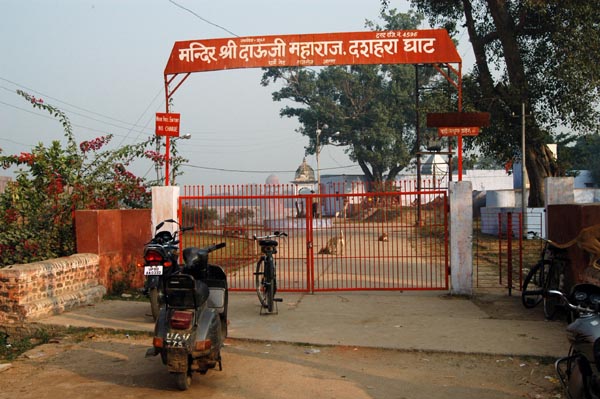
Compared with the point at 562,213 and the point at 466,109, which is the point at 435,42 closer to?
the point at 562,213

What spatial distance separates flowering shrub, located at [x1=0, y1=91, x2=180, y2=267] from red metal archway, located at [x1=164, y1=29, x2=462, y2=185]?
1.65 metres

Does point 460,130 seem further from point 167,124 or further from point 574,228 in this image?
point 167,124

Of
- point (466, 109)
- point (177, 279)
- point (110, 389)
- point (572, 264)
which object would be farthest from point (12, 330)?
point (466, 109)

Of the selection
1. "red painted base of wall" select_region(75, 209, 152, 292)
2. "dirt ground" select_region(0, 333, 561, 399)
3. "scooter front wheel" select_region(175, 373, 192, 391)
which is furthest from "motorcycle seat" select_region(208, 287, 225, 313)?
"red painted base of wall" select_region(75, 209, 152, 292)

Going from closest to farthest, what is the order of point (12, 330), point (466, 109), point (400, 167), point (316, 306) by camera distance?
1. point (12, 330)
2. point (316, 306)
3. point (466, 109)
4. point (400, 167)

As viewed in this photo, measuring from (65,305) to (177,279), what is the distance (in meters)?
4.41

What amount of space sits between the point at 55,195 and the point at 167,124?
2.46m

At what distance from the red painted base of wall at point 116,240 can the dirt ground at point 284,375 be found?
3.13 m

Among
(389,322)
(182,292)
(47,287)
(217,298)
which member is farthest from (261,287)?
(182,292)

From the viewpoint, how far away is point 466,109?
73.2 feet

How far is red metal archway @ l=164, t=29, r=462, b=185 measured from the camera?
11.2m

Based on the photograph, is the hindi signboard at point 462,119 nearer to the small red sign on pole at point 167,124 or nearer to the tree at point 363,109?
the small red sign on pole at point 167,124

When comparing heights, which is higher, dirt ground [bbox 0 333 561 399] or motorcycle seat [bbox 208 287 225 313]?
motorcycle seat [bbox 208 287 225 313]

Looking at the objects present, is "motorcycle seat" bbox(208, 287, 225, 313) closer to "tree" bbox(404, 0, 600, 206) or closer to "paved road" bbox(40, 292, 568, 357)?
"paved road" bbox(40, 292, 568, 357)
